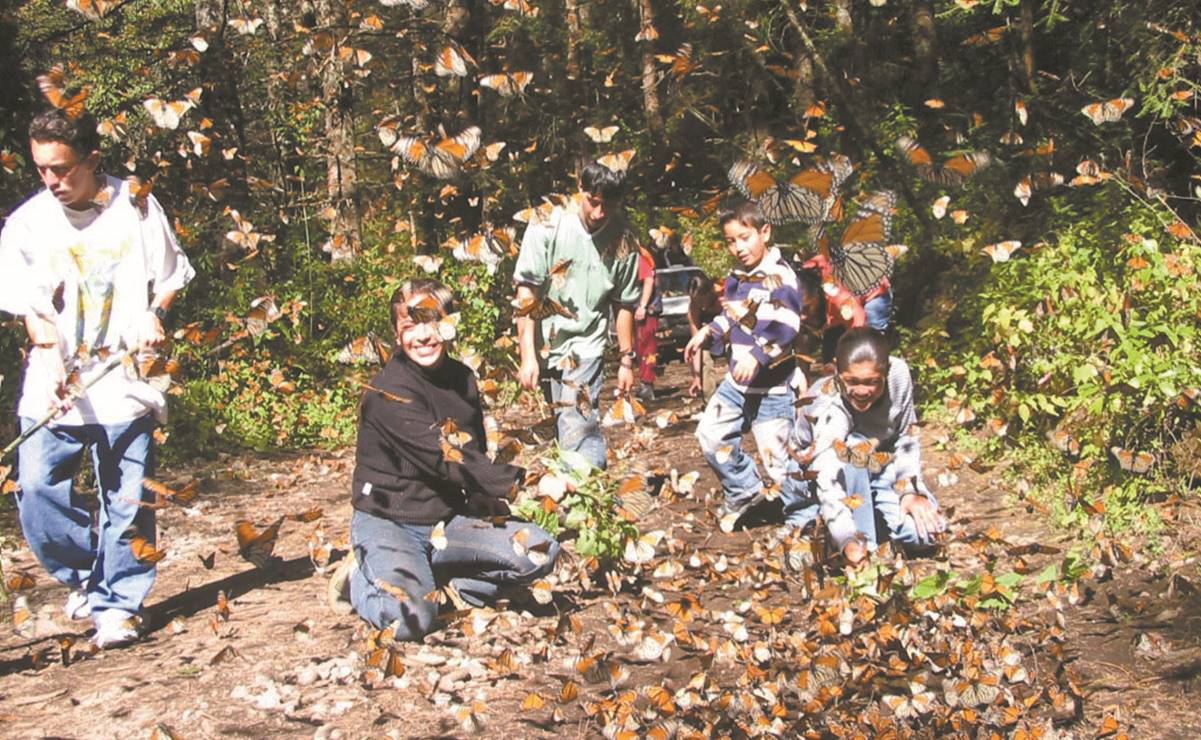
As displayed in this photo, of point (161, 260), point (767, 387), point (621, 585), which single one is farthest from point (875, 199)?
point (161, 260)

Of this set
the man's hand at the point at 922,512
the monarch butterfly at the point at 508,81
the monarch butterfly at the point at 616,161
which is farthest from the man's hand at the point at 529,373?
the monarch butterfly at the point at 508,81

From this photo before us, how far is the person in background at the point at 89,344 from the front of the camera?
433cm

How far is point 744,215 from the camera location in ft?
18.8

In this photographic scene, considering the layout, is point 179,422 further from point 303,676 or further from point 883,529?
point 883,529

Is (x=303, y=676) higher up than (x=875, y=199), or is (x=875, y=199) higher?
(x=875, y=199)

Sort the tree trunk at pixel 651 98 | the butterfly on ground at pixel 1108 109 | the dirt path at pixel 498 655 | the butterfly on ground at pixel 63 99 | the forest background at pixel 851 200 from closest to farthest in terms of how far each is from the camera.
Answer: the dirt path at pixel 498 655
the butterfly on ground at pixel 63 99
the forest background at pixel 851 200
the butterfly on ground at pixel 1108 109
the tree trunk at pixel 651 98

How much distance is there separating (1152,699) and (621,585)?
2.27 meters

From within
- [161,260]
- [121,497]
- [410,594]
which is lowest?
[410,594]

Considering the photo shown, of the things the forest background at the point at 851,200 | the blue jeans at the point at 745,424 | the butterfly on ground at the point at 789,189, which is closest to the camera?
the blue jeans at the point at 745,424

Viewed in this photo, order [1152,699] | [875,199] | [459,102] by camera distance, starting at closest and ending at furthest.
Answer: [1152,699]
[875,199]
[459,102]

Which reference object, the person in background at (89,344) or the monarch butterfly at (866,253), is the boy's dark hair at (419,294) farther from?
the monarch butterfly at (866,253)

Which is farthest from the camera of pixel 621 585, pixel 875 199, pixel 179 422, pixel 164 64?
pixel 164 64

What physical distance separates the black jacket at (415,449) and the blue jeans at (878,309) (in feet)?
11.7

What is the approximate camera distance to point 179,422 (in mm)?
9508
